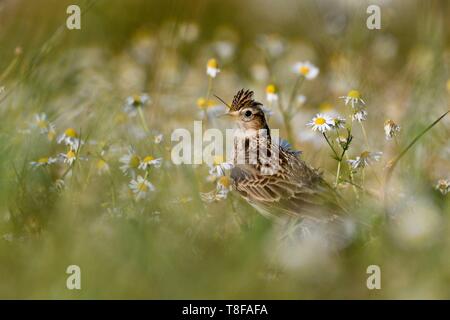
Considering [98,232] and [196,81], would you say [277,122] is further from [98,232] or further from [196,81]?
[98,232]

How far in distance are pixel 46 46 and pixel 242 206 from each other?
1.67m

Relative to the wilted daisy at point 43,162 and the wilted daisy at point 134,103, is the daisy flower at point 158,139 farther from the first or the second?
the wilted daisy at point 43,162

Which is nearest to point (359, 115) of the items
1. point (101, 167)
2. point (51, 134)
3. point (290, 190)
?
point (290, 190)

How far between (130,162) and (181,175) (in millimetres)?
320

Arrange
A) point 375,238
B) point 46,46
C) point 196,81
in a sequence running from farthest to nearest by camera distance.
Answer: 1. point 196,81
2. point 46,46
3. point 375,238

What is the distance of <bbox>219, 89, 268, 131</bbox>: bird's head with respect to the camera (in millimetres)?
5035

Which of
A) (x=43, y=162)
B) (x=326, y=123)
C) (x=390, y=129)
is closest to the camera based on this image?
(x=390, y=129)

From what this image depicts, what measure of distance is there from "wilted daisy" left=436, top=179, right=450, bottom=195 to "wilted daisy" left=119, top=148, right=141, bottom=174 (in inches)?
71.2

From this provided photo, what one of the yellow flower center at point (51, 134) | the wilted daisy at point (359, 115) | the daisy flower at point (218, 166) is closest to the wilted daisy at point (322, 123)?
the wilted daisy at point (359, 115)

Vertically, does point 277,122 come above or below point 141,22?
below

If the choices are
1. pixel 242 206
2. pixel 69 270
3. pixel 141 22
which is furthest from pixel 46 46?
pixel 141 22

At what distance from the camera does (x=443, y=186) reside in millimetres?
4773

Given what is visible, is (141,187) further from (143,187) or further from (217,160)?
(217,160)

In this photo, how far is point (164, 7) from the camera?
29.3 feet
